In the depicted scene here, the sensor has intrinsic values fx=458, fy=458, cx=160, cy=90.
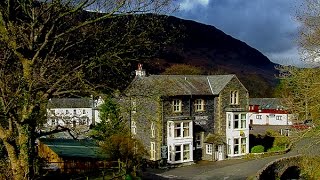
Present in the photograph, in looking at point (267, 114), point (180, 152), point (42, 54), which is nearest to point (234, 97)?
point (180, 152)

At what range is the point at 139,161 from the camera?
27.9 m

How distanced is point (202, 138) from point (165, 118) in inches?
172

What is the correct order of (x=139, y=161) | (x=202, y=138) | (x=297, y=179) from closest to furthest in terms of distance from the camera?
(x=139, y=161)
(x=297, y=179)
(x=202, y=138)

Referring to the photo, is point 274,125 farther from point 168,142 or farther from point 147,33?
point 147,33

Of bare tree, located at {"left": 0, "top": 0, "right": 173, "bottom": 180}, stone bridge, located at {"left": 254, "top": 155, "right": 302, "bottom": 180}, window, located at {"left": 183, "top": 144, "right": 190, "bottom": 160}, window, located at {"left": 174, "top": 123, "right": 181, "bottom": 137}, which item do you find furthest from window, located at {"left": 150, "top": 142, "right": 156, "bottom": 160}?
bare tree, located at {"left": 0, "top": 0, "right": 173, "bottom": 180}

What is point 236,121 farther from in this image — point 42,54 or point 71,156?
point 42,54

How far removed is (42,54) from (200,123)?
25.1m

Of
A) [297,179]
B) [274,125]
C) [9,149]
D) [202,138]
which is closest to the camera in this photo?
[9,149]

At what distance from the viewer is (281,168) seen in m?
32.2

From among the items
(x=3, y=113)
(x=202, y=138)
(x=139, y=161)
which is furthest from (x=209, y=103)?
(x=3, y=113)

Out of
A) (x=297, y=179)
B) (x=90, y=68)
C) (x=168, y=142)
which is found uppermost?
(x=90, y=68)

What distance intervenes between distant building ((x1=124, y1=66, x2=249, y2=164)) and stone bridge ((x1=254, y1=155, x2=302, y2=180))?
5.22 m

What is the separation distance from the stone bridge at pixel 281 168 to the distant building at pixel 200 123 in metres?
5.22

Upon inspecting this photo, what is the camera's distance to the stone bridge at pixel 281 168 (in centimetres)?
2922
